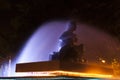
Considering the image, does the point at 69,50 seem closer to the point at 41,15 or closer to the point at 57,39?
the point at 57,39

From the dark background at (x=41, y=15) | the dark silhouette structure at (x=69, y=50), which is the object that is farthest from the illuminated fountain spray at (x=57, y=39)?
the dark silhouette structure at (x=69, y=50)

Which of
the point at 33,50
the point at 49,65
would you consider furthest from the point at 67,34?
the point at 33,50

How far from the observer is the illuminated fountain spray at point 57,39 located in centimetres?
1602

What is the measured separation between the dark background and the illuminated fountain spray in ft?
1.90

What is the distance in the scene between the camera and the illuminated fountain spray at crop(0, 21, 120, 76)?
16016mm

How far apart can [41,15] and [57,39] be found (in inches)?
159

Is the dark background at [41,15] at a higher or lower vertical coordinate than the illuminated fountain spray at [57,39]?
higher

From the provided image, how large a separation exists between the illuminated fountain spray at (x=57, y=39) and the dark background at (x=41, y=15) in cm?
58

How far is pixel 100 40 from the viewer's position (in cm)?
1861

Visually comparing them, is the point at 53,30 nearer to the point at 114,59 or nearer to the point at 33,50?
the point at 33,50

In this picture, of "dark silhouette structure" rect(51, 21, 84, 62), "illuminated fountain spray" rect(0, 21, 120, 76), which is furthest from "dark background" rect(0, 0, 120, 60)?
"dark silhouette structure" rect(51, 21, 84, 62)

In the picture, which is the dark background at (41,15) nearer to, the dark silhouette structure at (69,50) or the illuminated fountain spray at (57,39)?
the illuminated fountain spray at (57,39)

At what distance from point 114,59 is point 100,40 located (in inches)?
56.7

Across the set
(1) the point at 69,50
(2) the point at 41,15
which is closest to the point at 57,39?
(1) the point at 69,50
